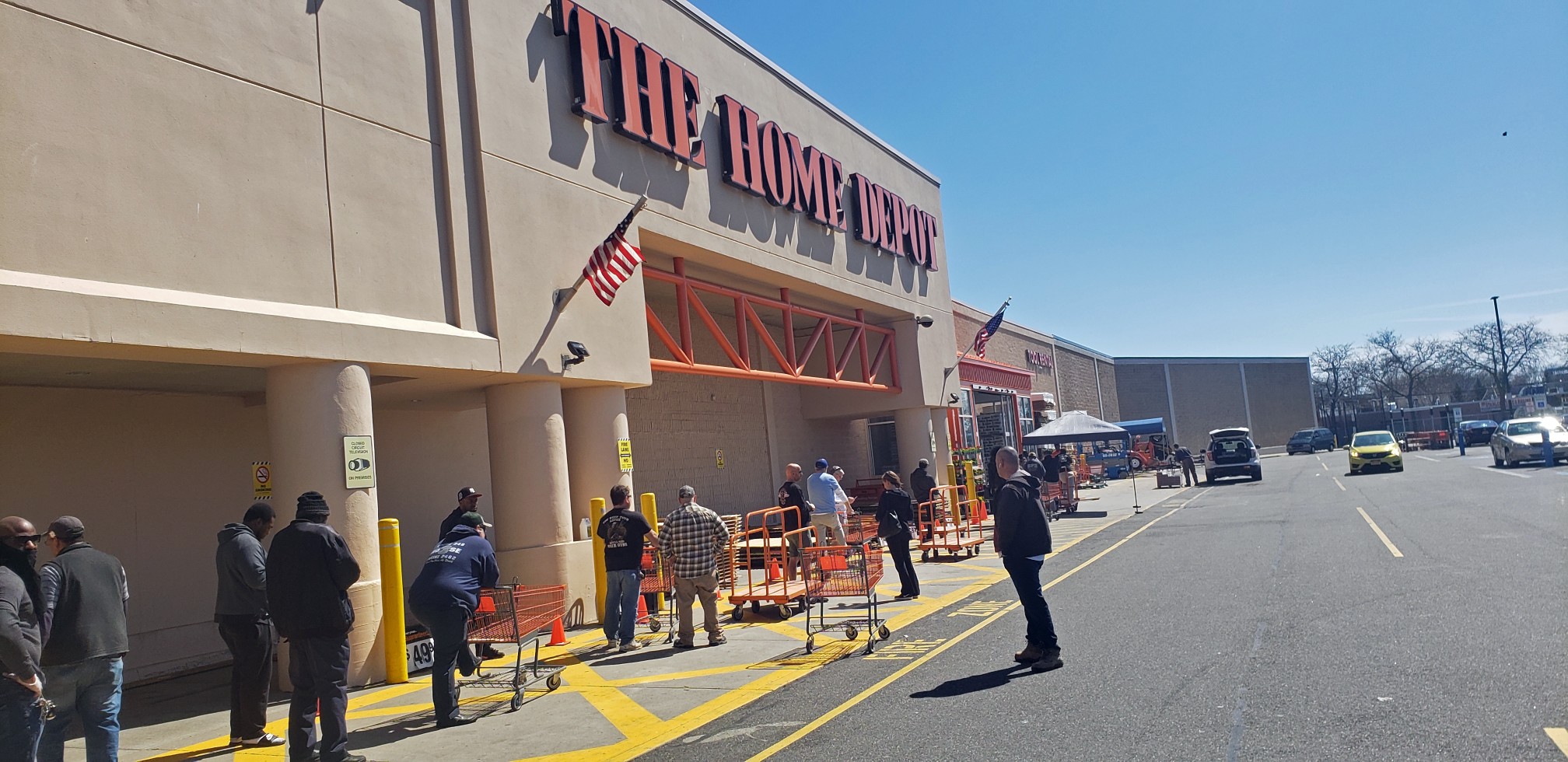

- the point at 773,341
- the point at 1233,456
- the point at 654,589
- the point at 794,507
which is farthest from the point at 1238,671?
the point at 1233,456

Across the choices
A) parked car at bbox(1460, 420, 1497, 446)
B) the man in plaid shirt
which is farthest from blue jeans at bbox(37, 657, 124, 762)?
parked car at bbox(1460, 420, 1497, 446)

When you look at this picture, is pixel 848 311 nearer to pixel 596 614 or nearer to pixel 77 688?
pixel 596 614

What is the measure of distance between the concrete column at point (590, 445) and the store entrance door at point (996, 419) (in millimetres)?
23353

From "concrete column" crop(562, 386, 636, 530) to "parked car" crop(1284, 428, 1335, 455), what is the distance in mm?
65526

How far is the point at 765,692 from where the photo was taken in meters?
8.59

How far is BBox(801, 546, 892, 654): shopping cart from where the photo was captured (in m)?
11.1

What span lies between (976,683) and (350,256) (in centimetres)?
749

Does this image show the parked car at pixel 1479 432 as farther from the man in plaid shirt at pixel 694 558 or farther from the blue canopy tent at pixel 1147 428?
the man in plaid shirt at pixel 694 558

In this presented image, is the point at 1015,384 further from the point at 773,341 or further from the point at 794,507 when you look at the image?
the point at 794,507

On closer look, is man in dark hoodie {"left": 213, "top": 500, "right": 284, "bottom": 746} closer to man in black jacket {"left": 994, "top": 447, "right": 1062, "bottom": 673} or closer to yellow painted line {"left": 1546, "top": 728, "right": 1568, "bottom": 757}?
man in black jacket {"left": 994, "top": 447, "right": 1062, "bottom": 673}

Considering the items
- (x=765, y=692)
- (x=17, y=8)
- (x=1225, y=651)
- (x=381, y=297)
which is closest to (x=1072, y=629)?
(x=1225, y=651)

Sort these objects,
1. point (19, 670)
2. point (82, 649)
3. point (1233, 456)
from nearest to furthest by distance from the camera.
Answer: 1. point (19, 670)
2. point (82, 649)
3. point (1233, 456)

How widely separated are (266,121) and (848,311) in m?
16.1

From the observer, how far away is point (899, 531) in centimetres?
1355
